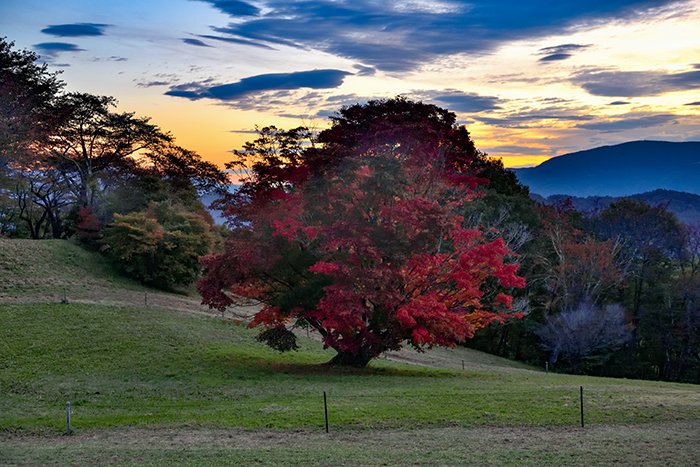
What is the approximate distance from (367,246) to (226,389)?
7353 millimetres

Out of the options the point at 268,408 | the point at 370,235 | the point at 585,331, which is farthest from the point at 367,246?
the point at 585,331

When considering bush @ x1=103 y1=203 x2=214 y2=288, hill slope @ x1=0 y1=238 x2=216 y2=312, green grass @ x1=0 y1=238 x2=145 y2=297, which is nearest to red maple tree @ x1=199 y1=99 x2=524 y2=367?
hill slope @ x1=0 y1=238 x2=216 y2=312

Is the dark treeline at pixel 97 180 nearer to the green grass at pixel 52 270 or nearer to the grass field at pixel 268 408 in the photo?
the green grass at pixel 52 270

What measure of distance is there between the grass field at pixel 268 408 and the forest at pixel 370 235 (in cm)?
286

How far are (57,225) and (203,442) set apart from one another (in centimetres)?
5208

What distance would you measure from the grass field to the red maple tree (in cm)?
225

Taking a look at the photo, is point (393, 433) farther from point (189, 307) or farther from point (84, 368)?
point (189, 307)

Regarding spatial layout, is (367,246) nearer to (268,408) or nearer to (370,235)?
(370,235)

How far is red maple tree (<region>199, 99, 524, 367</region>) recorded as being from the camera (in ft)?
90.9

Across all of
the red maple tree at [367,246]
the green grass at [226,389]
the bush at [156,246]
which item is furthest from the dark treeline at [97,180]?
the red maple tree at [367,246]

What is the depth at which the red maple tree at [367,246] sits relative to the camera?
2770 centimetres

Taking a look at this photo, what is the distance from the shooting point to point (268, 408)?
72.0ft

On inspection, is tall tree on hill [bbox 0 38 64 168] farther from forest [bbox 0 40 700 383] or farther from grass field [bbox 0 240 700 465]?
grass field [bbox 0 240 700 465]

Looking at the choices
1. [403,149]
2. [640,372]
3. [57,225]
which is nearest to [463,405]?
[403,149]
